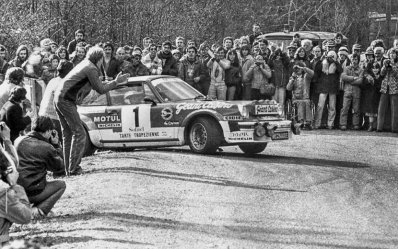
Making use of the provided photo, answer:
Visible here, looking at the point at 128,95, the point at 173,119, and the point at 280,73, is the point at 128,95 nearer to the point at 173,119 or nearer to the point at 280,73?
the point at 173,119

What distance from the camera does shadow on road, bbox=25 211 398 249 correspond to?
10.2 meters

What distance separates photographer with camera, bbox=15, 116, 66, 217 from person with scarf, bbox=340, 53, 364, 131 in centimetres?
1335

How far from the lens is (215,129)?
17984 mm

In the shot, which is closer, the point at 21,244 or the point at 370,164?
the point at 21,244

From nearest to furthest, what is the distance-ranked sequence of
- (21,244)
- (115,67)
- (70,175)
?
(21,244), (70,175), (115,67)

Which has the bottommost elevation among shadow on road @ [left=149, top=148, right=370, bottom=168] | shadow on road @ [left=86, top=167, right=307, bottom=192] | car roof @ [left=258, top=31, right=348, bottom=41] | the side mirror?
shadow on road @ [left=149, top=148, right=370, bottom=168]

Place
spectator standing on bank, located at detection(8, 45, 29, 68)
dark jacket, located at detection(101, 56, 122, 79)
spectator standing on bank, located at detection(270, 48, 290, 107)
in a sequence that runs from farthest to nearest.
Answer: spectator standing on bank, located at detection(270, 48, 290, 107) → dark jacket, located at detection(101, 56, 122, 79) → spectator standing on bank, located at detection(8, 45, 29, 68)

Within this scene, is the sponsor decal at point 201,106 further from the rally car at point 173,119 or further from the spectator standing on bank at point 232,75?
the spectator standing on bank at point 232,75

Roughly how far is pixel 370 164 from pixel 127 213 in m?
6.89

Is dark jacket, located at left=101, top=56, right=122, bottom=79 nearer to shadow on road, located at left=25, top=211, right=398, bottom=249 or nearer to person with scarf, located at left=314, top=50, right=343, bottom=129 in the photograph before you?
person with scarf, located at left=314, top=50, right=343, bottom=129

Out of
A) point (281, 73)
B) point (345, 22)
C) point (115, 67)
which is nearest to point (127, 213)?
point (115, 67)

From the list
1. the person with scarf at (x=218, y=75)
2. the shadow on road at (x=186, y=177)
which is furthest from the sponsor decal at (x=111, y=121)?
the person with scarf at (x=218, y=75)

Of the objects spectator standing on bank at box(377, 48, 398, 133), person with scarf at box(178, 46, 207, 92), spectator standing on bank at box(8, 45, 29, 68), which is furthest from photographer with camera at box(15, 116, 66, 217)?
spectator standing on bank at box(377, 48, 398, 133)

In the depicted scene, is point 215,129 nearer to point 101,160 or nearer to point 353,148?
point 101,160
